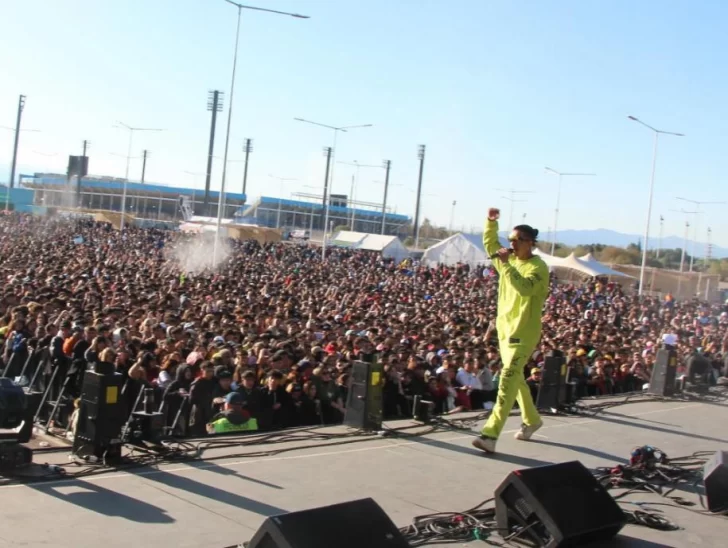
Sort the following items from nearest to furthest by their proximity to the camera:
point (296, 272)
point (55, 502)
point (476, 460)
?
point (55, 502), point (476, 460), point (296, 272)

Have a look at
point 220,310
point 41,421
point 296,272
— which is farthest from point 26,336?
point 296,272

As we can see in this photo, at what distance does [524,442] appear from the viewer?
7633mm

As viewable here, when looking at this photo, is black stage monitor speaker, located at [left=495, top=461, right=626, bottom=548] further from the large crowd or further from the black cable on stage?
the large crowd

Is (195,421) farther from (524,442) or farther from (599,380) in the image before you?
(599,380)

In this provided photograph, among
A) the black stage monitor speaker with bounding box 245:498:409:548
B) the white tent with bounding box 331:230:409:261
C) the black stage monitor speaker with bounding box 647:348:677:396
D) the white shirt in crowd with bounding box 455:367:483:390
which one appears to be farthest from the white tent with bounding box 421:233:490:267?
the black stage monitor speaker with bounding box 245:498:409:548

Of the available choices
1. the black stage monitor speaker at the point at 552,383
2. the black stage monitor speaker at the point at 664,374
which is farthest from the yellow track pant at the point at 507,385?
the black stage monitor speaker at the point at 664,374

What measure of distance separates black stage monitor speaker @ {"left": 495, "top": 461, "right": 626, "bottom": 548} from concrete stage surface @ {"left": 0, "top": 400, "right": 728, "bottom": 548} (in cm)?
23

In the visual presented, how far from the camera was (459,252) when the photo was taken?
44.4 metres

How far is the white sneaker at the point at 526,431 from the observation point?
7.60 metres

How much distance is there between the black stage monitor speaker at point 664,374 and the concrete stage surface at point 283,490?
366 cm

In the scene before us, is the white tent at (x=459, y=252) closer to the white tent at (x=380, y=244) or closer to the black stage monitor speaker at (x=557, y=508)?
the white tent at (x=380, y=244)

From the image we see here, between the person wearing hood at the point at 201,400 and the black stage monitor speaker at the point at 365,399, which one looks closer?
the black stage monitor speaker at the point at 365,399

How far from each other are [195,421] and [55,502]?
3.58m

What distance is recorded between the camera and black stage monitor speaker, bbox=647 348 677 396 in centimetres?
1177
